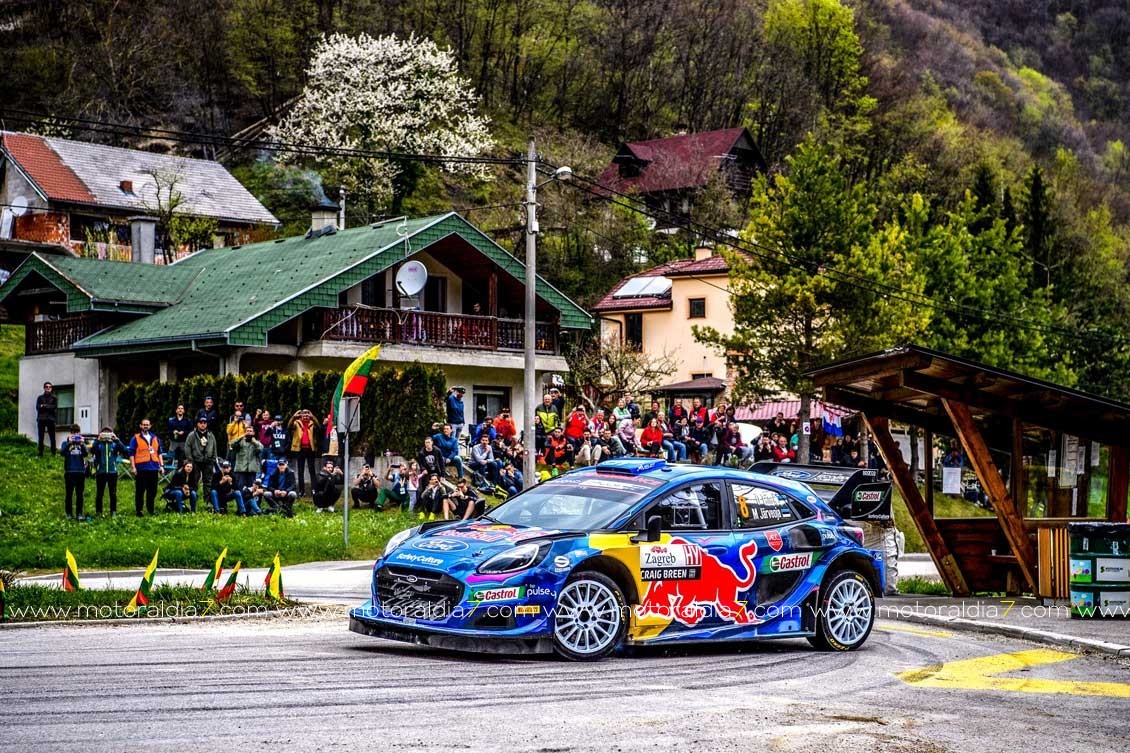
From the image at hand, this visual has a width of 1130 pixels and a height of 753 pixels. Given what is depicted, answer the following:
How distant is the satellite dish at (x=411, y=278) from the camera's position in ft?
133

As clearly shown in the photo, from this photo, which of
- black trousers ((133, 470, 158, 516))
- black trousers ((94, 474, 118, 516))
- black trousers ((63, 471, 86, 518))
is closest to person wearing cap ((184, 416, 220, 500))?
black trousers ((133, 470, 158, 516))

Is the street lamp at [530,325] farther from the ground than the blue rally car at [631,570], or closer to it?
farther from the ground

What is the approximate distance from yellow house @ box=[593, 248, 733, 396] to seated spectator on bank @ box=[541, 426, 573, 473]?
29.0 metres

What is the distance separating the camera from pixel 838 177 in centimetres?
4734

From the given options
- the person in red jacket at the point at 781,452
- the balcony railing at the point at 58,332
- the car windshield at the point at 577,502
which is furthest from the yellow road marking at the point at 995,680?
the balcony railing at the point at 58,332

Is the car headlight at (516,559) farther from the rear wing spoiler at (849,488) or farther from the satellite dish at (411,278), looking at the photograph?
the satellite dish at (411,278)

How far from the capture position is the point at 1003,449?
64.5ft

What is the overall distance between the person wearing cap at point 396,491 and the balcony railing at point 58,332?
53.8ft

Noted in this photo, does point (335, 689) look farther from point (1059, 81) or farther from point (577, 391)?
point (1059, 81)

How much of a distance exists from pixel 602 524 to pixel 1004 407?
754cm

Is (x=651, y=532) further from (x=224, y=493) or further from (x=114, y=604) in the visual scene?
(x=224, y=493)

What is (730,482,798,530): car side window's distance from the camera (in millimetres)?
13289

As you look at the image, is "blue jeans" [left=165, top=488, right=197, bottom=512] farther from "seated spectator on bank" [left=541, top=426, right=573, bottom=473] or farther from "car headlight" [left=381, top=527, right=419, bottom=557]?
"car headlight" [left=381, top=527, right=419, bottom=557]

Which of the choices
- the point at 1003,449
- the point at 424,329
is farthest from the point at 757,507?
the point at 424,329
